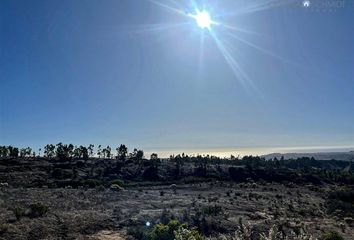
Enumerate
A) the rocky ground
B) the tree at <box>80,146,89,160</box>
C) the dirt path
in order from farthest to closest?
the tree at <box>80,146,89,160</box> → the rocky ground → the dirt path

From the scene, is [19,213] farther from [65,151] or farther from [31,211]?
[65,151]

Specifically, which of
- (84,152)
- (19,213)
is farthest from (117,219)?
(84,152)

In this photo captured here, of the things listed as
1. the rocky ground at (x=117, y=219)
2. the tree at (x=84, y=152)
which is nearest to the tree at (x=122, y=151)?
the tree at (x=84, y=152)

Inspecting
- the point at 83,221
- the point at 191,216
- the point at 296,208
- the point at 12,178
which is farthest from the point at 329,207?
the point at 12,178

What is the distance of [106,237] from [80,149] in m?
113

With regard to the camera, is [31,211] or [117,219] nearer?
[31,211]

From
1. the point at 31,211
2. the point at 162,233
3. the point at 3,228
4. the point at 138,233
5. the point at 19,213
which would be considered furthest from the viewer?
the point at 31,211

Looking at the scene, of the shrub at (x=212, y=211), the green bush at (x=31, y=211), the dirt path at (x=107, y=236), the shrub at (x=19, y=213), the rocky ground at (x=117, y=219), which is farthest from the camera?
the shrub at (x=212, y=211)

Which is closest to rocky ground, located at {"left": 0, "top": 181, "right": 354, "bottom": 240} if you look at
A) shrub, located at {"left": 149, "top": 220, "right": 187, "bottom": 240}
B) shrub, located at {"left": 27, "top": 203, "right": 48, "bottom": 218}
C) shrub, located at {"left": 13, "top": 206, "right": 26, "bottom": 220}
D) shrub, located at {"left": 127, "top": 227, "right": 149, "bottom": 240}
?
shrub, located at {"left": 13, "top": 206, "right": 26, "bottom": 220}

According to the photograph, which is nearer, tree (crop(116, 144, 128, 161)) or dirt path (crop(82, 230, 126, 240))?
dirt path (crop(82, 230, 126, 240))

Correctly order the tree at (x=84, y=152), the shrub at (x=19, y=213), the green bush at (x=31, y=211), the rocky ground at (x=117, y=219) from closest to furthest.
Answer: the rocky ground at (x=117, y=219) → the shrub at (x=19, y=213) → the green bush at (x=31, y=211) → the tree at (x=84, y=152)

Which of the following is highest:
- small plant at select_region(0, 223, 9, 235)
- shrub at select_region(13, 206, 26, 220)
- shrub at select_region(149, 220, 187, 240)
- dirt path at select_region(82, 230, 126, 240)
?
shrub at select_region(13, 206, 26, 220)

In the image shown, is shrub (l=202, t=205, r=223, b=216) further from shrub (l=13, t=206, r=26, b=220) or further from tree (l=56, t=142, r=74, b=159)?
tree (l=56, t=142, r=74, b=159)

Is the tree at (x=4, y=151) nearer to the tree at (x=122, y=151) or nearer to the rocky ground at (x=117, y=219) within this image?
the tree at (x=122, y=151)
